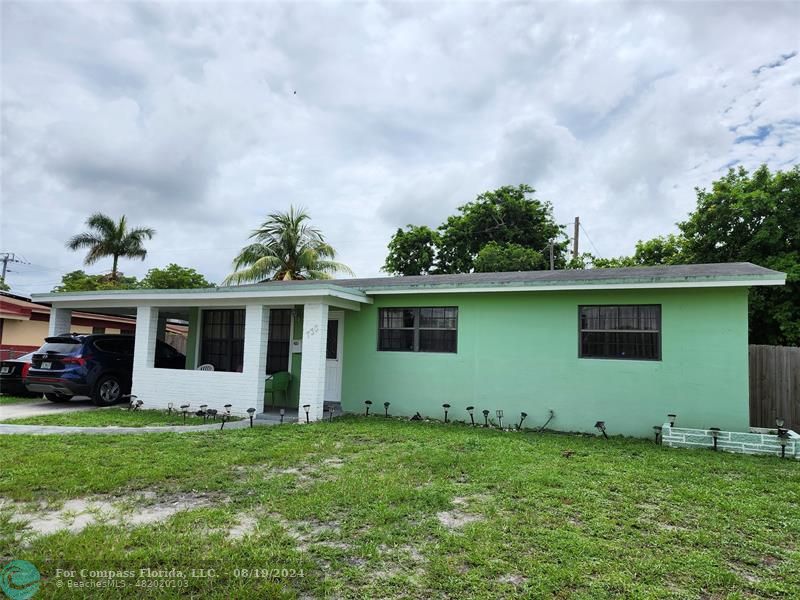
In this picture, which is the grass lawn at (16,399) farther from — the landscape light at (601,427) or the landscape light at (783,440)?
the landscape light at (783,440)

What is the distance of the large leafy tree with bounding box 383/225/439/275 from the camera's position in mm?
26281

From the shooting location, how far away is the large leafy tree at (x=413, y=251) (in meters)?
26.3

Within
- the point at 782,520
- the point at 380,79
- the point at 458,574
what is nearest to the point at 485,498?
the point at 458,574

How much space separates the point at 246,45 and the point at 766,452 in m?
11.4

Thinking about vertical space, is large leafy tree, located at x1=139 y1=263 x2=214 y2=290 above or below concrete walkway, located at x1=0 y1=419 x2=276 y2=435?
above

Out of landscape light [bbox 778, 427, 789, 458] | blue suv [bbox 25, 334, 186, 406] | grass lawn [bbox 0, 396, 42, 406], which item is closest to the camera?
landscape light [bbox 778, 427, 789, 458]

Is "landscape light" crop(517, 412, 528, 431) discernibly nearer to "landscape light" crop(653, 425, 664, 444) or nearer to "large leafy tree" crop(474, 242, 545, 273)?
"landscape light" crop(653, 425, 664, 444)

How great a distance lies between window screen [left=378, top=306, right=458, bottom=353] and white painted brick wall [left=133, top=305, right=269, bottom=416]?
8.47 feet

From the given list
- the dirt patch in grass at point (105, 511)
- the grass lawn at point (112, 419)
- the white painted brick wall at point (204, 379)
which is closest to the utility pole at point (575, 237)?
the white painted brick wall at point (204, 379)

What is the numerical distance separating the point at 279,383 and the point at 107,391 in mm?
4275

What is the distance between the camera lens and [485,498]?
4426 millimetres

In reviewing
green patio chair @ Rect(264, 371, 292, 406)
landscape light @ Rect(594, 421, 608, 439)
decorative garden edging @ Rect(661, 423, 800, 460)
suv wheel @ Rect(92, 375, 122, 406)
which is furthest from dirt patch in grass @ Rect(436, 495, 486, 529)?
suv wheel @ Rect(92, 375, 122, 406)

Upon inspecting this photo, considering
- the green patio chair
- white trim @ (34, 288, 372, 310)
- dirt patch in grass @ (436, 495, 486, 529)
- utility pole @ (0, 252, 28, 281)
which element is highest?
utility pole @ (0, 252, 28, 281)

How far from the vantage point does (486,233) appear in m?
25.2
